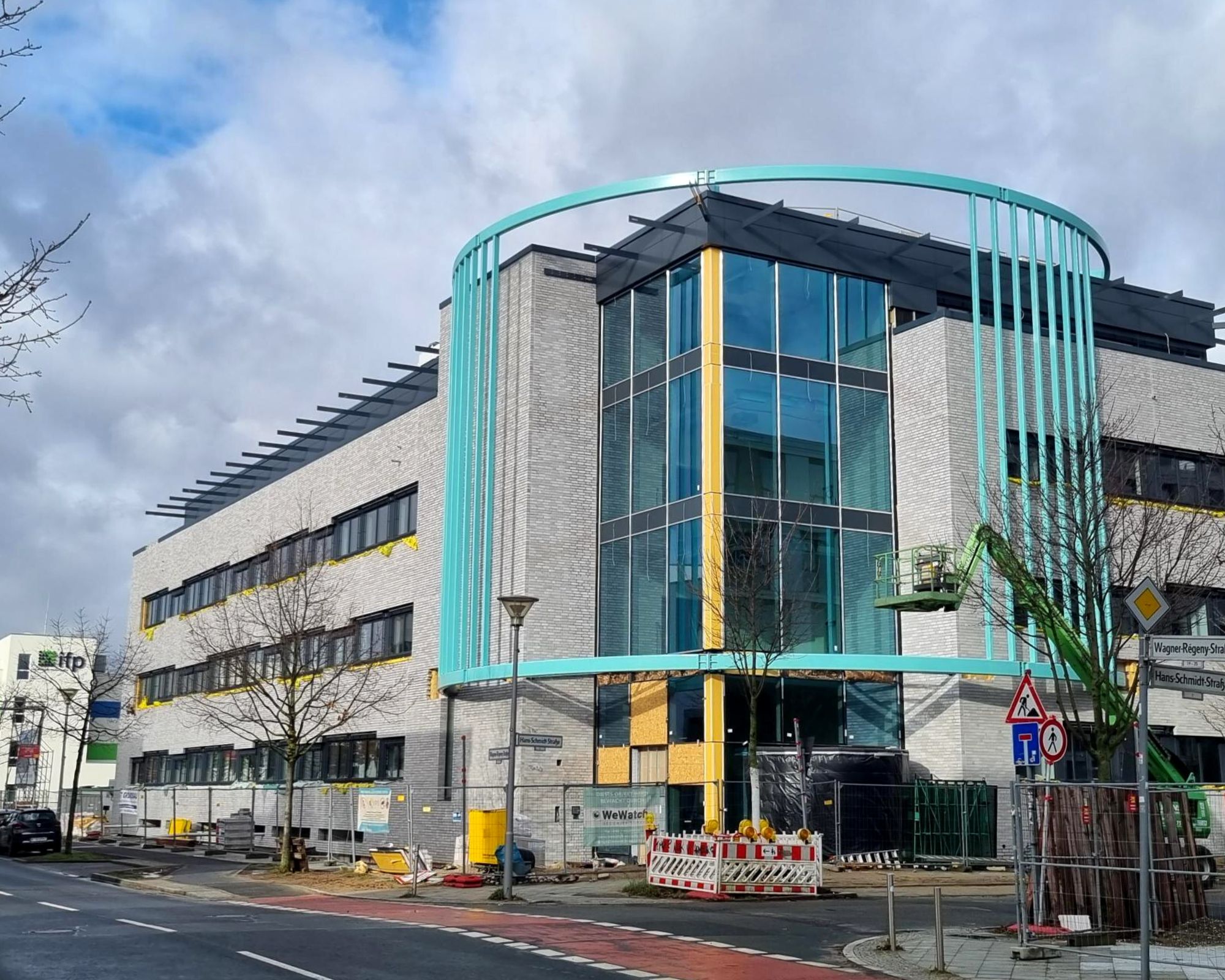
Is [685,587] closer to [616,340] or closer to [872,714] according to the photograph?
[872,714]

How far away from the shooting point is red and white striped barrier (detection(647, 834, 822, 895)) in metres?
23.9

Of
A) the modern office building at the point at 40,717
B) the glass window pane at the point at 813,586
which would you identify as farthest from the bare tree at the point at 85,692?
the glass window pane at the point at 813,586

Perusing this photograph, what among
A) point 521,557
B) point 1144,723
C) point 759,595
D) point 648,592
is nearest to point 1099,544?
point 759,595

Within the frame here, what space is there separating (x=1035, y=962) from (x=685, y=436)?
1985 centimetres

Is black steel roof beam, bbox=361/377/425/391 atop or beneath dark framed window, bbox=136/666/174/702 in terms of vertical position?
atop

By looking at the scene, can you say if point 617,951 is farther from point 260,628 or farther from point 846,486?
point 260,628

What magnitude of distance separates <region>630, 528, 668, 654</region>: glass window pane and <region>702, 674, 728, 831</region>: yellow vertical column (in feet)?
7.17

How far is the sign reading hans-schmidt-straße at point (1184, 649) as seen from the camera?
12281mm

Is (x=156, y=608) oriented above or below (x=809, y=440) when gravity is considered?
below

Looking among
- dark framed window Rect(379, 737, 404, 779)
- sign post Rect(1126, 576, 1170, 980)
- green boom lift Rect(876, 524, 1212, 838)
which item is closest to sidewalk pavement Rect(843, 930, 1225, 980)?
sign post Rect(1126, 576, 1170, 980)

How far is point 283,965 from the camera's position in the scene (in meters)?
14.3

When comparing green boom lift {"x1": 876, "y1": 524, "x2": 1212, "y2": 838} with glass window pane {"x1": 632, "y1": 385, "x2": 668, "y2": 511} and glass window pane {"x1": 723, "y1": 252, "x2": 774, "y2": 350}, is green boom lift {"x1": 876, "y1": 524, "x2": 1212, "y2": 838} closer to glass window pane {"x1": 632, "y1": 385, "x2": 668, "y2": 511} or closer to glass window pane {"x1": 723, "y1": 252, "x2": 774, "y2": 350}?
glass window pane {"x1": 632, "y1": 385, "x2": 668, "y2": 511}

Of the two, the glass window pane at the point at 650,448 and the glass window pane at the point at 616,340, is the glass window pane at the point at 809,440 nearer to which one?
the glass window pane at the point at 650,448

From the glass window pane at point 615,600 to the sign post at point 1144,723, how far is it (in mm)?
22359
